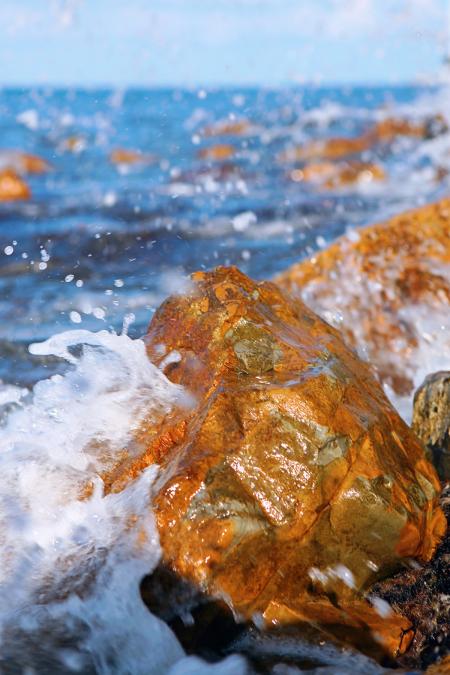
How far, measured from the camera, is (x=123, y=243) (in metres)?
9.07

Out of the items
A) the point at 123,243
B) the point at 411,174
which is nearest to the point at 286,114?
the point at 411,174

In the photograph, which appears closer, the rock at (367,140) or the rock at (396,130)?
the rock at (367,140)

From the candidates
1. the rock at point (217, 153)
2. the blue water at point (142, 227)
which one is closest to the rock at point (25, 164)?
the blue water at point (142, 227)

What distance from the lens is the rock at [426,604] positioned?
220cm

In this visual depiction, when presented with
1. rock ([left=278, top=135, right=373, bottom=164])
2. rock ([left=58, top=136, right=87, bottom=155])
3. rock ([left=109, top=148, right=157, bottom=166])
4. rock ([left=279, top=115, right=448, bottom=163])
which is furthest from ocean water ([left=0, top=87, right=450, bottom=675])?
rock ([left=58, top=136, right=87, bottom=155])

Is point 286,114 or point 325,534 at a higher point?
point 286,114

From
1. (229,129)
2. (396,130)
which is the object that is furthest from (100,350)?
(229,129)

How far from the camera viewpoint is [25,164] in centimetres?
1662

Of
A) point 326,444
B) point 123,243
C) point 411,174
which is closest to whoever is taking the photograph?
point 326,444

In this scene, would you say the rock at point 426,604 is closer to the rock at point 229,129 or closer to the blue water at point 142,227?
the blue water at point 142,227

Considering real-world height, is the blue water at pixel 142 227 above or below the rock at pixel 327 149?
below

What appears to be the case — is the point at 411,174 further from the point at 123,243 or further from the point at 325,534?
the point at 325,534

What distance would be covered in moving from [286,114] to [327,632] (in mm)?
37571

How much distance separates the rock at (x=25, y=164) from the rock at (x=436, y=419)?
551 inches
